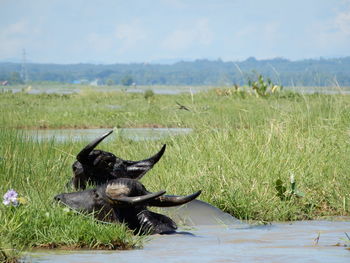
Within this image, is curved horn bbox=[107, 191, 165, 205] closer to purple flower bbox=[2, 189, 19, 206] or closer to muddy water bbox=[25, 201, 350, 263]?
muddy water bbox=[25, 201, 350, 263]

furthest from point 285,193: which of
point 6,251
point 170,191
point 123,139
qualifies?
point 123,139

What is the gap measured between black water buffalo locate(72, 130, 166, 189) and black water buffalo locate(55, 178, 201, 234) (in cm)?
26

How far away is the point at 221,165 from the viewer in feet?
28.9

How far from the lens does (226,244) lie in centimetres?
653

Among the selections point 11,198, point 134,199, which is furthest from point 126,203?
point 11,198

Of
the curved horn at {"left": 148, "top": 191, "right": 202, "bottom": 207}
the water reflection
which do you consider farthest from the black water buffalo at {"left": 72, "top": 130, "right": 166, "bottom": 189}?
the water reflection

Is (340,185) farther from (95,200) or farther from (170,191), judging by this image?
(95,200)

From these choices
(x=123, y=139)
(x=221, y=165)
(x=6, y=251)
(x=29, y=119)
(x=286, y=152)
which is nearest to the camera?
(x=6, y=251)

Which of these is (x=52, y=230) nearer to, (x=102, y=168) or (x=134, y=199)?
(x=134, y=199)

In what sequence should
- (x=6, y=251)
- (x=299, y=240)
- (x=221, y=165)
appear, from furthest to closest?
(x=221, y=165) → (x=299, y=240) → (x=6, y=251)

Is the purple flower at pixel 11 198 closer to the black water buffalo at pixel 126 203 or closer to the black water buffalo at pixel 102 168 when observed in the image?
the black water buffalo at pixel 126 203

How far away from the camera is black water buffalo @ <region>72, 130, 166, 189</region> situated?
6504 mm

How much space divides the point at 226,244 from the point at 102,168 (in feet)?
3.80

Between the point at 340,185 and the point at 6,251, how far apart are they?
14.7 ft
